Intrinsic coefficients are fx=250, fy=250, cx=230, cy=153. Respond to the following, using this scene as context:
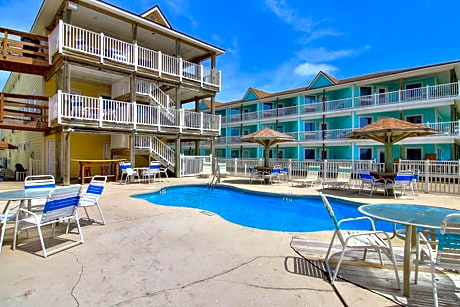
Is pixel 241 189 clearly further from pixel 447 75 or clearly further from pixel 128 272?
pixel 447 75

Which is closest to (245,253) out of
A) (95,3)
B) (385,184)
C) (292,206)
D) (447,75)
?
(292,206)

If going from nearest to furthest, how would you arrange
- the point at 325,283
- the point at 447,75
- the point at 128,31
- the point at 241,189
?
the point at 325,283, the point at 241,189, the point at 128,31, the point at 447,75

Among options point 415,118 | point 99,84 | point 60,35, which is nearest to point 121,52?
point 60,35

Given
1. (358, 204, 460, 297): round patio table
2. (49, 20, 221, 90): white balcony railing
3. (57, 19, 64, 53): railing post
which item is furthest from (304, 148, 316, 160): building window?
(358, 204, 460, 297): round patio table

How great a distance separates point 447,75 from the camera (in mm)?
19672

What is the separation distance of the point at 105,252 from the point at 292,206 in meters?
6.48

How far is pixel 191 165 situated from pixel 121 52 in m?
7.67

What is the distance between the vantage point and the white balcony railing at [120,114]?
11227 mm

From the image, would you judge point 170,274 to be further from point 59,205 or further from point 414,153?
point 414,153

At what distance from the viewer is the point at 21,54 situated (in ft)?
40.6

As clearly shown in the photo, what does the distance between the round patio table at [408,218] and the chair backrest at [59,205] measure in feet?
14.3

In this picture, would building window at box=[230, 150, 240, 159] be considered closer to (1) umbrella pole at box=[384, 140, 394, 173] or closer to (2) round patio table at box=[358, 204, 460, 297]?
(1) umbrella pole at box=[384, 140, 394, 173]

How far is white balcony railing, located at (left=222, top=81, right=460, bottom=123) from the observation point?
18.3 metres

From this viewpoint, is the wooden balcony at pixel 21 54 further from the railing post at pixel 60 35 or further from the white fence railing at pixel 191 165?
the white fence railing at pixel 191 165
